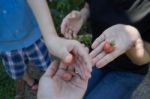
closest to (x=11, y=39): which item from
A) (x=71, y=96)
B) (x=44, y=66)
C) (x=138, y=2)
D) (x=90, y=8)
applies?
(x=44, y=66)

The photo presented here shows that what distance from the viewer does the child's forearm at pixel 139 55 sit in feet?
5.29

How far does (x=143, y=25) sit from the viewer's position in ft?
5.48

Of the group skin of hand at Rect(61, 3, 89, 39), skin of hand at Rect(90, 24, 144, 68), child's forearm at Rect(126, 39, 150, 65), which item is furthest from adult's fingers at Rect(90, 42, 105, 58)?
skin of hand at Rect(61, 3, 89, 39)

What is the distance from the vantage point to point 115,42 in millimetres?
1541

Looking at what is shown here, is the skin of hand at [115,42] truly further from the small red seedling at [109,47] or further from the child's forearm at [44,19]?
the child's forearm at [44,19]

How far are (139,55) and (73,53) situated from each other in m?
0.30

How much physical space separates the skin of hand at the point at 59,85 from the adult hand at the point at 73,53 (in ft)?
0.28

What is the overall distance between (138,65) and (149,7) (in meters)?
0.31

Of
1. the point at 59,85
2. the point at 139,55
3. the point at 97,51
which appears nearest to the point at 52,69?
the point at 59,85

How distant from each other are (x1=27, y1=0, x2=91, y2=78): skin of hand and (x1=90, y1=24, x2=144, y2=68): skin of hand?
0.06 meters

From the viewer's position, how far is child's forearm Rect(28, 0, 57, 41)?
171cm

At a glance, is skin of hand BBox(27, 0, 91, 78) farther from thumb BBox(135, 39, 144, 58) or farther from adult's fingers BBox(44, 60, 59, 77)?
thumb BBox(135, 39, 144, 58)

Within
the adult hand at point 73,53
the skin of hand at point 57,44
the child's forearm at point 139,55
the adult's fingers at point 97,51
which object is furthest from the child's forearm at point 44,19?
the child's forearm at point 139,55

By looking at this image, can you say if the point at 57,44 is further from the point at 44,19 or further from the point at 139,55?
the point at 139,55
